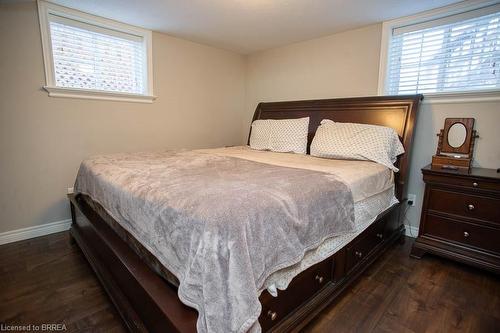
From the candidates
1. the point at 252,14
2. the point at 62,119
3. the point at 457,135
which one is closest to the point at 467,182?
the point at 457,135

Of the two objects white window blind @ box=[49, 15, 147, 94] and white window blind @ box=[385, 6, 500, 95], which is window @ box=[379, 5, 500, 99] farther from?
white window blind @ box=[49, 15, 147, 94]

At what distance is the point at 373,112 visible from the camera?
8.48 ft

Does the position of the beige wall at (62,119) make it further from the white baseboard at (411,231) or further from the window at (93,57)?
the white baseboard at (411,231)

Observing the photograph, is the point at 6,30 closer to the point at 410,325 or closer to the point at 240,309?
the point at 240,309

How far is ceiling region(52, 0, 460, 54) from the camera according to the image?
2236 millimetres

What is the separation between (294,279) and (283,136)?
1.83 metres

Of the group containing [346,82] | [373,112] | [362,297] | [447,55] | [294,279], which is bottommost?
[362,297]

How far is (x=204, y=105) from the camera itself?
11.7 ft

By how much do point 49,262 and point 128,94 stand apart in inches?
68.9

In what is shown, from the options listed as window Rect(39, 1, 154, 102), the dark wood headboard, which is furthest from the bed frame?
window Rect(39, 1, 154, 102)

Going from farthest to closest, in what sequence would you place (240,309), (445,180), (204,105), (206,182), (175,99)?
A: (204,105) < (175,99) < (445,180) < (206,182) < (240,309)

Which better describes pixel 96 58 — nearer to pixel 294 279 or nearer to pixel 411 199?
pixel 294 279

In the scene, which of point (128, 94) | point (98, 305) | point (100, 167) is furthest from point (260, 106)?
point (98, 305)

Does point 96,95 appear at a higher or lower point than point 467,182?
higher
